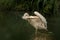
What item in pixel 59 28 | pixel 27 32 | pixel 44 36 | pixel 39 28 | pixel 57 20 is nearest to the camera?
pixel 44 36

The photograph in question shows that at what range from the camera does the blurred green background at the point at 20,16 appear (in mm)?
10069

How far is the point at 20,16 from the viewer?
13.5m

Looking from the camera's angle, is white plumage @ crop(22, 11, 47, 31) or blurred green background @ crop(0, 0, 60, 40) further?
blurred green background @ crop(0, 0, 60, 40)

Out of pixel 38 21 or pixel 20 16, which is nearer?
pixel 38 21

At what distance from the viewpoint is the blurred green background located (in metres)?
10.1

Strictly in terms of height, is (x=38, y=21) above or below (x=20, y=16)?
above

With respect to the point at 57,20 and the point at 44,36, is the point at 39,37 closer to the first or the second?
the point at 44,36

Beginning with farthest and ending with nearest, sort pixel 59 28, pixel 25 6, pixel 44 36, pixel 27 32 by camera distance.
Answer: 1. pixel 25 6
2. pixel 59 28
3. pixel 27 32
4. pixel 44 36

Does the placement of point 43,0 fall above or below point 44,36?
above

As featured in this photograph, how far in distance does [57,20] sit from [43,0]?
178 cm

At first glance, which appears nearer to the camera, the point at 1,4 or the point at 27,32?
the point at 27,32

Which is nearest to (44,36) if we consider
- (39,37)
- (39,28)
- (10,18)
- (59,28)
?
(39,37)

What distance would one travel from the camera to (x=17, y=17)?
13.4 m

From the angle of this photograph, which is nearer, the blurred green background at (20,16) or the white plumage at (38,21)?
the white plumage at (38,21)
